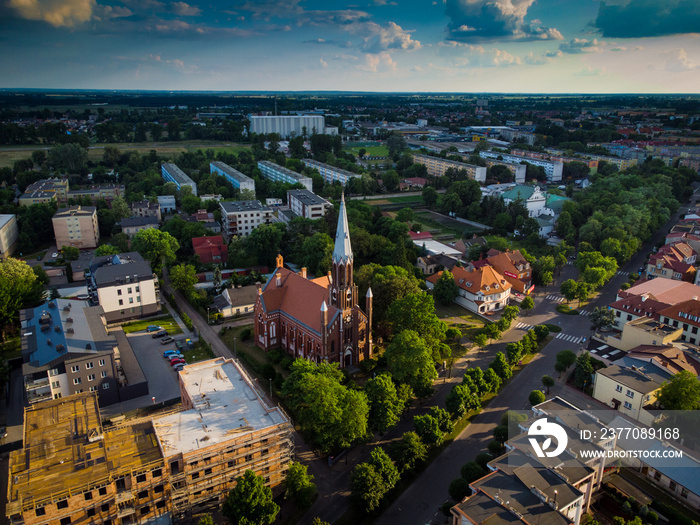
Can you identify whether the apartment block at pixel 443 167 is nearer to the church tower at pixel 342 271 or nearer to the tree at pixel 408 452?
the church tower at pixel 342 271

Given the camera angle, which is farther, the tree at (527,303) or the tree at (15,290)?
the tree at (527,303)

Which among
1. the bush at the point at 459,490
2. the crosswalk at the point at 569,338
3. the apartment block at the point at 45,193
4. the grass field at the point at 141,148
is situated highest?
the grass field at the point at 141,148

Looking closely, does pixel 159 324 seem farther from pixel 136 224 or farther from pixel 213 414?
pixel 136 224

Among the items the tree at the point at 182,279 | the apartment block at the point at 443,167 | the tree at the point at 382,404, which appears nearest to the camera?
the tree at the point at 382,404

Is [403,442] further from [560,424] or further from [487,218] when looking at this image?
[487,218]

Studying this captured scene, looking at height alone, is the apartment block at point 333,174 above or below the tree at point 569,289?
above

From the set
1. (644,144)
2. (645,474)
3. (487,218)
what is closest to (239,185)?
(487,218)

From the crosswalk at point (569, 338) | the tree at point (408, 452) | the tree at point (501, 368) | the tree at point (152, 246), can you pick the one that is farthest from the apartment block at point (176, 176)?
the tree at point (408, 452)
